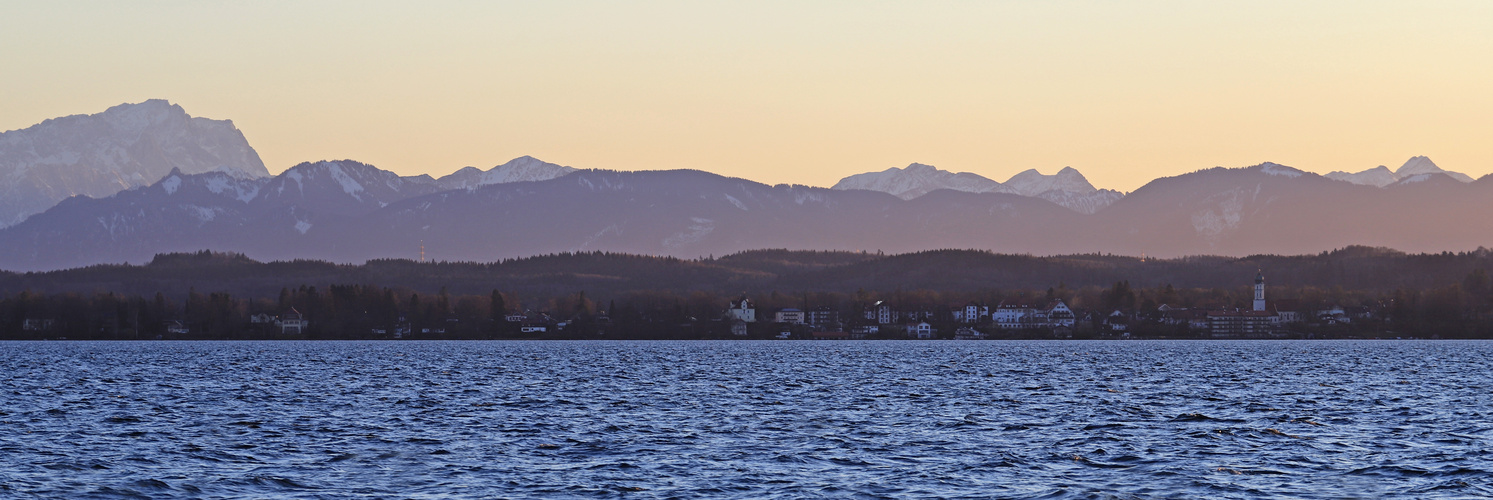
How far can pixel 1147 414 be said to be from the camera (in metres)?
79.1

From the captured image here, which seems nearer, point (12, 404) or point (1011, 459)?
point (1011, 459)

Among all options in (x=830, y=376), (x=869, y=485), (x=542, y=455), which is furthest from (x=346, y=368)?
(x=869, y=485)

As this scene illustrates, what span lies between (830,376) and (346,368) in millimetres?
48229

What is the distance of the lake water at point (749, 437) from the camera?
166ft

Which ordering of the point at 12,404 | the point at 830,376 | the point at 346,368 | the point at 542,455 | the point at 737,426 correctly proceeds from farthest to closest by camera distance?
the point at 346,368 → the point at 830,376 → the point at 12,404 → the point at 737,426 → the point at 542,455

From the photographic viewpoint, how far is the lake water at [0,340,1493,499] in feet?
166

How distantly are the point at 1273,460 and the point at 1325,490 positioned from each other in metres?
7.84

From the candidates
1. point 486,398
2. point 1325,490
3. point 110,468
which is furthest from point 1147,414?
point 110,468

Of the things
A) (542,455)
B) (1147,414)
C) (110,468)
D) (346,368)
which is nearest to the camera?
(110,468)

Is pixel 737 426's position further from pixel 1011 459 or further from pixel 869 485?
pixel 869 485

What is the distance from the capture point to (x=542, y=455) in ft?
193

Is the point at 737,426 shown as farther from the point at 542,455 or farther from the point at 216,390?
the point at 216,390

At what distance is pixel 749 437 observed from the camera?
6625cm

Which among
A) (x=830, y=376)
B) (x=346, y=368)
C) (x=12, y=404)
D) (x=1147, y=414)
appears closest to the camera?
(x=1147, y=414)
